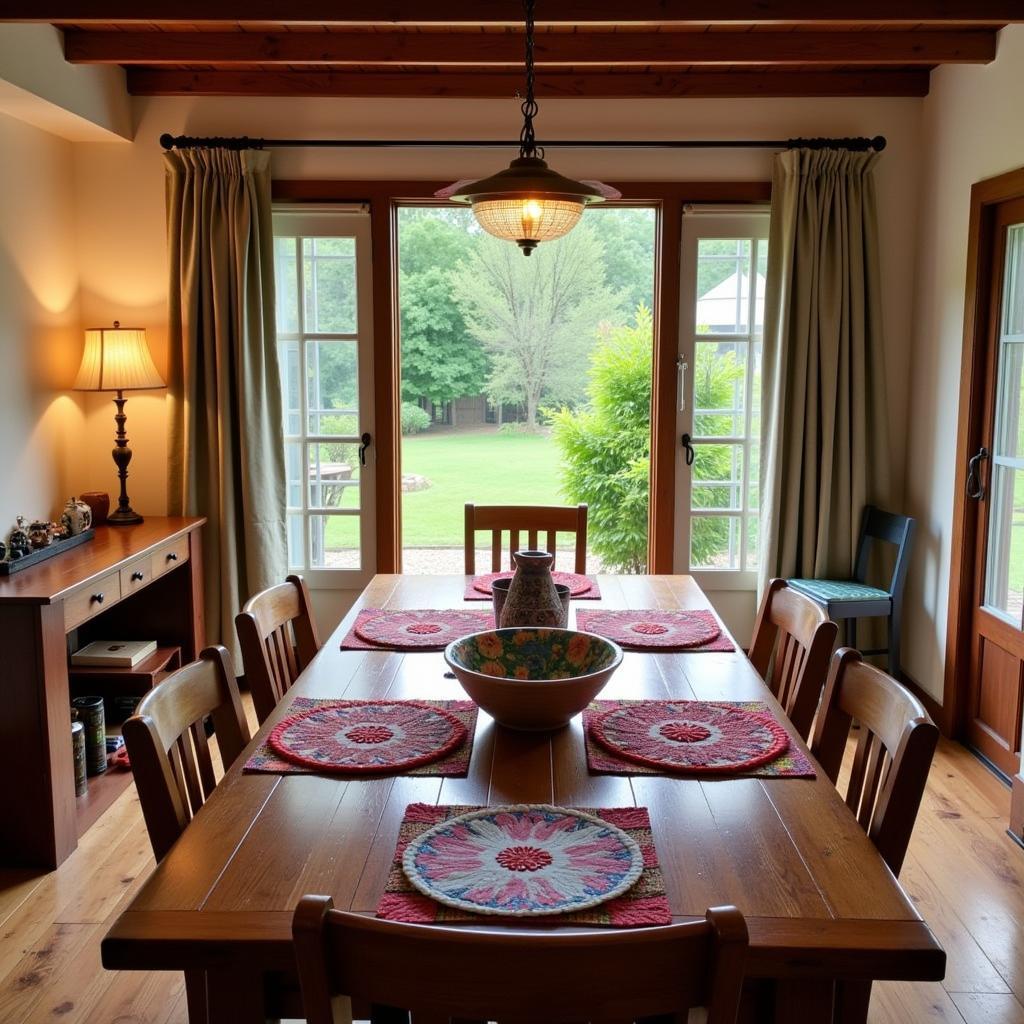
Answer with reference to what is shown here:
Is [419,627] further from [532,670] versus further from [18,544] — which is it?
[18,544]

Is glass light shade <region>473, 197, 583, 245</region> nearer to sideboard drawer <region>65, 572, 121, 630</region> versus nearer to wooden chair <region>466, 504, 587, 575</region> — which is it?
wooden chair <region>466, 504, 587, 575</region>

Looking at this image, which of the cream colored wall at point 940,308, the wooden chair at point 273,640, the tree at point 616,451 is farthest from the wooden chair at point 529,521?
the tree at point 616,451

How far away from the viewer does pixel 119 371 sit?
3881 mm

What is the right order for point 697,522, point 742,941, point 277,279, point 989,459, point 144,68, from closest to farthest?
point 742,941, point 989,459, point 144,68, point 277,279, point 697,522

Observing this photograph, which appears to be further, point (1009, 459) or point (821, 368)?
point (821, 368)

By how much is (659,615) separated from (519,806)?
123cm

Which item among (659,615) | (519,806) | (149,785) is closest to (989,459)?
(659,615)

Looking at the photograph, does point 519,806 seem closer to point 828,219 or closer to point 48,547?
point 48,547

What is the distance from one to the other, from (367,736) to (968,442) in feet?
8.96

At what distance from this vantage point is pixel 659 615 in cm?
270

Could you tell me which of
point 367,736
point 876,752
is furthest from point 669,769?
point 367,736

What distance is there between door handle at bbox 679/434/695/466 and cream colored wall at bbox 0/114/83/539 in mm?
2469

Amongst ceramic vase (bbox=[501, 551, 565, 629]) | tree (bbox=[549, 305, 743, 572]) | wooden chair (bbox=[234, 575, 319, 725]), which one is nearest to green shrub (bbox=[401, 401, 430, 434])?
tree (bbox=[549, 305, 743, 572])

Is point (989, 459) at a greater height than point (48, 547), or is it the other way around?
point (989, 459)
